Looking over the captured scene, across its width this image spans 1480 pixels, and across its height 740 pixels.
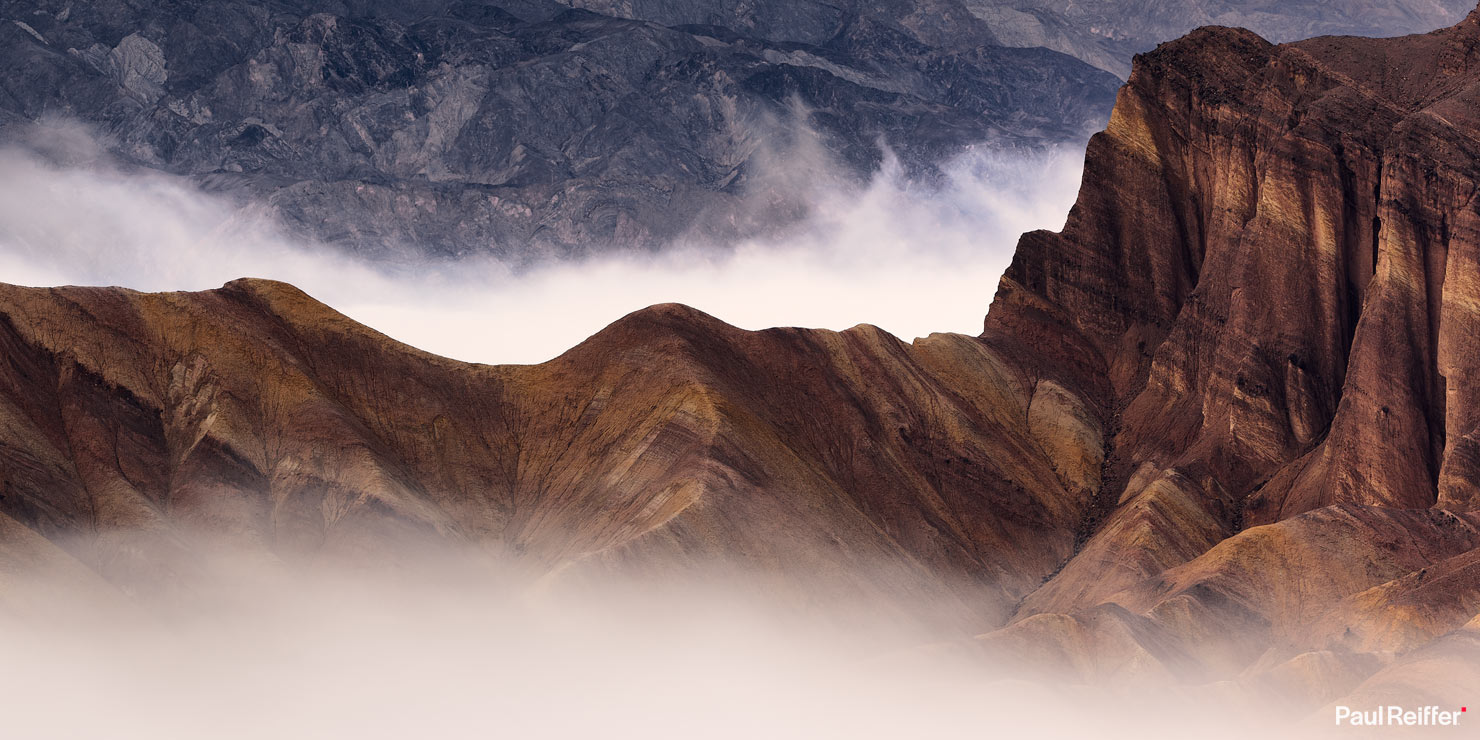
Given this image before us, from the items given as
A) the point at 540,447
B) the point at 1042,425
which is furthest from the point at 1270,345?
the point at 540,447

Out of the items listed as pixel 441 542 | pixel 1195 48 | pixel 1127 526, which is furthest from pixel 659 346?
pixel 1195 48

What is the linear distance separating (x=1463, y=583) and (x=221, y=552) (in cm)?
7600

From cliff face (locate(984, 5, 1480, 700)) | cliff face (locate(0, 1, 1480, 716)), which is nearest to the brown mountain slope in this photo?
cliff face (locate(0, 1, 1480, 716))

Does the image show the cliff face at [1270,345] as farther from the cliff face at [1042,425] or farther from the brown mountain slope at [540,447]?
the brown mountain slope at [540,447]

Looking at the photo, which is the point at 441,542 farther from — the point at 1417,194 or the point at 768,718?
the point at 1417,194

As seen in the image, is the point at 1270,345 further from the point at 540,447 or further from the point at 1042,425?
the point at 540,447

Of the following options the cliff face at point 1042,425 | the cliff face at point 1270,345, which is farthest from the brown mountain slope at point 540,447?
the cliff face at point 1270,345

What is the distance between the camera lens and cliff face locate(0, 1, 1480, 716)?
15238cm

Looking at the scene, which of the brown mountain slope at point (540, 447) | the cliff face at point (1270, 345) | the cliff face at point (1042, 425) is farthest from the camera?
the brown mountain slope at point (540, 447)

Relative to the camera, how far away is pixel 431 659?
487 feet

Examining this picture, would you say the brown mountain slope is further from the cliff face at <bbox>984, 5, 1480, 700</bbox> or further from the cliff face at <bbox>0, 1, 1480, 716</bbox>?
the cliff face at <bbox>984, 5, 1480, 700</bbox>

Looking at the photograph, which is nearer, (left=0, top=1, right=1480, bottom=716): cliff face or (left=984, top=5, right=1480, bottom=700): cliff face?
(left=984, top=5, right=1480, bottom=700): cliff face

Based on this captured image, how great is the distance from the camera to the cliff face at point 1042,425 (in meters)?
152

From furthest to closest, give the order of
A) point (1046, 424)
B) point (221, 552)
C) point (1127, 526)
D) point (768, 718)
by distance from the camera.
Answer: point (1046, 424)
point (1127, 526)
point (221, 552)
point (768, 718)
